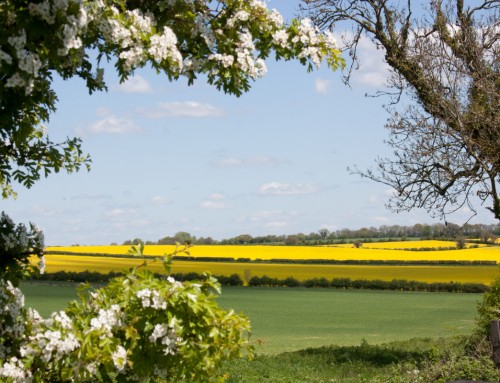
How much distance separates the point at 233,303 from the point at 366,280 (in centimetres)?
993

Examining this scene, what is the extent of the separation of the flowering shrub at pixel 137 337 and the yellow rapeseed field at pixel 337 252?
3711 centimetres

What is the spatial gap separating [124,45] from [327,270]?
3457cm

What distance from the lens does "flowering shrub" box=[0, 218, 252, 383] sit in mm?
5996

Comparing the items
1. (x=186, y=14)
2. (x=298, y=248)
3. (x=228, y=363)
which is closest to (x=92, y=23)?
(x=186, y=14)

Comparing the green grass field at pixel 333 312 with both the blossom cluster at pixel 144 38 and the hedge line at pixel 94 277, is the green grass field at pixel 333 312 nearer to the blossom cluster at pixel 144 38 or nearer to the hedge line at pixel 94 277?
the hedge line at pixel 94 277

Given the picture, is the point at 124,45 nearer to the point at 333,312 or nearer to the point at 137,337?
the point at 137,337

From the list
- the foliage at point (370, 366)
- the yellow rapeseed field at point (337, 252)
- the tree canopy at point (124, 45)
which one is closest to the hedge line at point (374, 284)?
the yellow rapeseed field at point (337, 252)

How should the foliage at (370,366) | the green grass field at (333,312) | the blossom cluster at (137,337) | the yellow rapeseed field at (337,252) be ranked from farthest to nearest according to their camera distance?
the yellow rapeseed field at (337,252) → the green grass field at (333,312) → the foliage at (370,366) → the blossom cluster at (137,337)

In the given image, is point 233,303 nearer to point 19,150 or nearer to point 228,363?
point 228,363

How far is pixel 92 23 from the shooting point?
245 inches

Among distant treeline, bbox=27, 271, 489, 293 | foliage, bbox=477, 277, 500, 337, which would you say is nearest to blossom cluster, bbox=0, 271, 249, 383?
foliage, bbox=477, 277, 500, 337

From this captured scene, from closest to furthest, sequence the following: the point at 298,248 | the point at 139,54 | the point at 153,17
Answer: the point at 139,54 → the point at 153,17 → the point at 298,248

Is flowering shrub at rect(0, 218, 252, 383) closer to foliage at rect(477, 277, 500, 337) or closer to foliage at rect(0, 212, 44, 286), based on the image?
foliage at rect(0, 212, 44, 286)

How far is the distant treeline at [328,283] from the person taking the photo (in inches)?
1331
